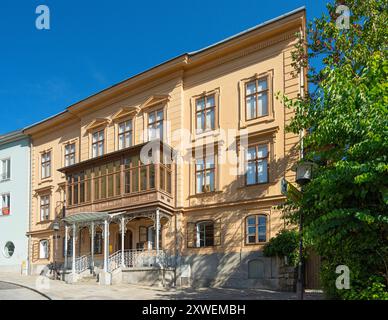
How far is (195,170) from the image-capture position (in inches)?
942

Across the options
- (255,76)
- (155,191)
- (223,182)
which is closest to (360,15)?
(255,76)

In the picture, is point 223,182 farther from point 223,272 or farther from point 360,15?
point 360,15

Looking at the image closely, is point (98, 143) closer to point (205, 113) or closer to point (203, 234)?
point (205, 113)

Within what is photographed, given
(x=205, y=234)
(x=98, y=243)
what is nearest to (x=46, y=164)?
(x=98, y=243)

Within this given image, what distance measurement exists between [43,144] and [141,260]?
47.6 feet

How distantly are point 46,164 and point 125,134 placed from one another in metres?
8.74

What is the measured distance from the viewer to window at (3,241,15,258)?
33559 millimetres

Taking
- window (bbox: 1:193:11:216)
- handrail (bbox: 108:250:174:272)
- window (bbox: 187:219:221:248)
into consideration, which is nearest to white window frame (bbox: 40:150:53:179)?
window (bbox: 1:193:11:216)

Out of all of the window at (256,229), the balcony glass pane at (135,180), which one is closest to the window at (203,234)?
the window at (256,229)

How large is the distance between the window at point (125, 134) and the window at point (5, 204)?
1278 centimetres

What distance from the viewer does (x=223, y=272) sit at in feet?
71.8

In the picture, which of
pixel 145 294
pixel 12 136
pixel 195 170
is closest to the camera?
pixel 145 294

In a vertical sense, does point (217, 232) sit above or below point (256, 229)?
below

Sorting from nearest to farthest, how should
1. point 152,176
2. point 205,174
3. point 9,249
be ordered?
point 152,176 < point 205,174 < point 9,249
